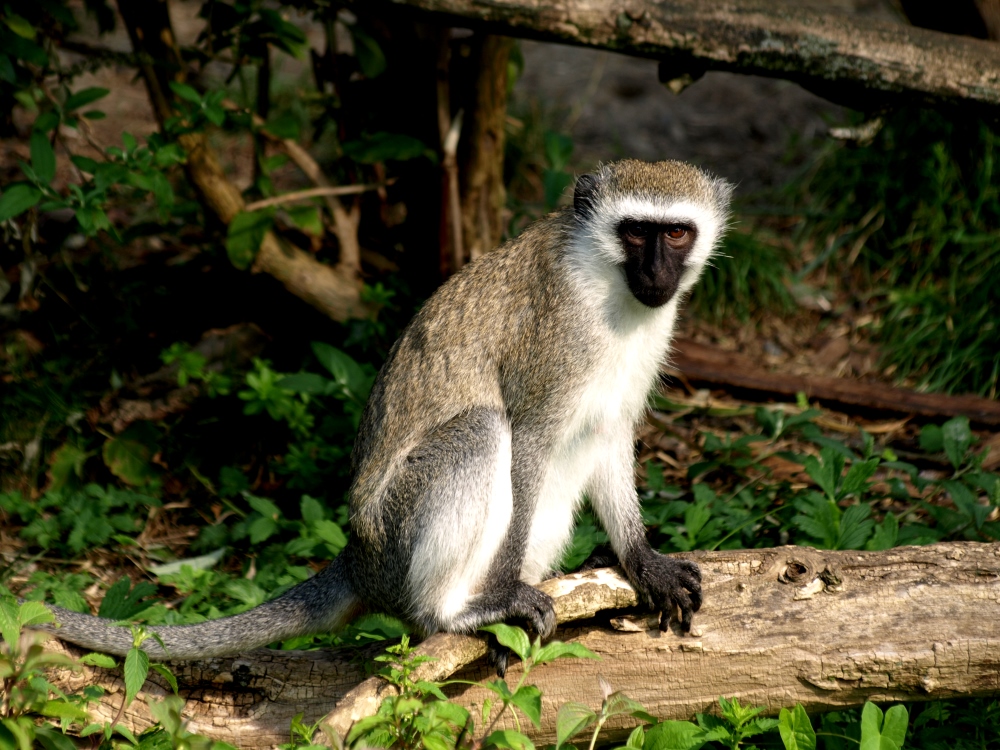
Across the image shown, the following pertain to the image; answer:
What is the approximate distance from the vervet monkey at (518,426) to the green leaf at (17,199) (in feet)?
6.71

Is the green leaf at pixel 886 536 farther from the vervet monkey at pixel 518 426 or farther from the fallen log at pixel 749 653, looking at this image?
the vervet monkey at pixel 518 426

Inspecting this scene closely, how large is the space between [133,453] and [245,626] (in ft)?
8.61

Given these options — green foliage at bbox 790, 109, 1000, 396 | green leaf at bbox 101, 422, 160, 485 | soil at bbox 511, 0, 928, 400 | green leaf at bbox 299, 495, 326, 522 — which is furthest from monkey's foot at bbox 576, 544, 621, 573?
green foliage at bbox 790, 109, 1000, 396

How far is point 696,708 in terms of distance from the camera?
3754 mm

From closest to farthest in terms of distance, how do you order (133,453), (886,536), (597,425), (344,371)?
1. (597,425)
2. (886,536)
3. (344,371)
4. (133,453)

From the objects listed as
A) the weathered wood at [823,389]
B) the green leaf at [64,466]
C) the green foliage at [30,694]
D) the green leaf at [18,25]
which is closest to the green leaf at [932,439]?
the weathered wood at [823,389]

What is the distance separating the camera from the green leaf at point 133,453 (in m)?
6.09

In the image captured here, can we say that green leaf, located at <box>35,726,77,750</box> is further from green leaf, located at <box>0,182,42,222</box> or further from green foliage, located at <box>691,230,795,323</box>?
green foliage, located at <box>691,230,795,323</box>

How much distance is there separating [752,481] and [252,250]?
10.9 ft

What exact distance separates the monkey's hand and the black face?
113 cm

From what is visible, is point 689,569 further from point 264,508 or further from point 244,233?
point 244,233

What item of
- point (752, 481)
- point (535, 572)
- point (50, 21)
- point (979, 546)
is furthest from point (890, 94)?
point (50, 21)

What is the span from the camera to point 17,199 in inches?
196

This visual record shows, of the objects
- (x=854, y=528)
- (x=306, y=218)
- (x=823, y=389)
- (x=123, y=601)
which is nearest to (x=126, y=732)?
(x=123, y=601)
